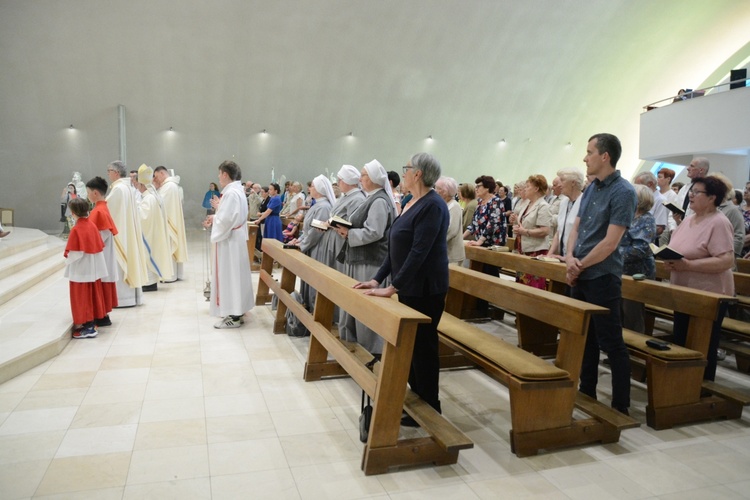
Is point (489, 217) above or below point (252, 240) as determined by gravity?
above

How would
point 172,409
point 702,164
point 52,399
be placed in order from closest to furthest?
point 172,409 → point 52,399 → point 702,164

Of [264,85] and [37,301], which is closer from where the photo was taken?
[37,301]

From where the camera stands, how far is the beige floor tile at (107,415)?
11.0ft

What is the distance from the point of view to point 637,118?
20.7 metres

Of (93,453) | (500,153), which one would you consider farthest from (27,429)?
(500,153)

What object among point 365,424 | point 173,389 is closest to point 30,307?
point 173,389

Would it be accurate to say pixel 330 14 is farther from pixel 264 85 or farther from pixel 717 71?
pixel 717 71

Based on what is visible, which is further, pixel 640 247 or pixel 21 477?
pixel 640 247

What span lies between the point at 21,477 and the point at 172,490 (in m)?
0.81

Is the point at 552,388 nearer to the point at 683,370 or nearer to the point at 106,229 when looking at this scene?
the point at 683,370

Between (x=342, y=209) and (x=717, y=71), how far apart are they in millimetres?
20877

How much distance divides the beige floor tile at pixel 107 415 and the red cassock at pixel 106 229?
6.78 ft

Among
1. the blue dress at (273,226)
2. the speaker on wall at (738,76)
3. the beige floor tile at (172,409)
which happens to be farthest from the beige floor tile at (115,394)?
the speaker on wall at (738,76)

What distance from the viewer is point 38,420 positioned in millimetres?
3375
